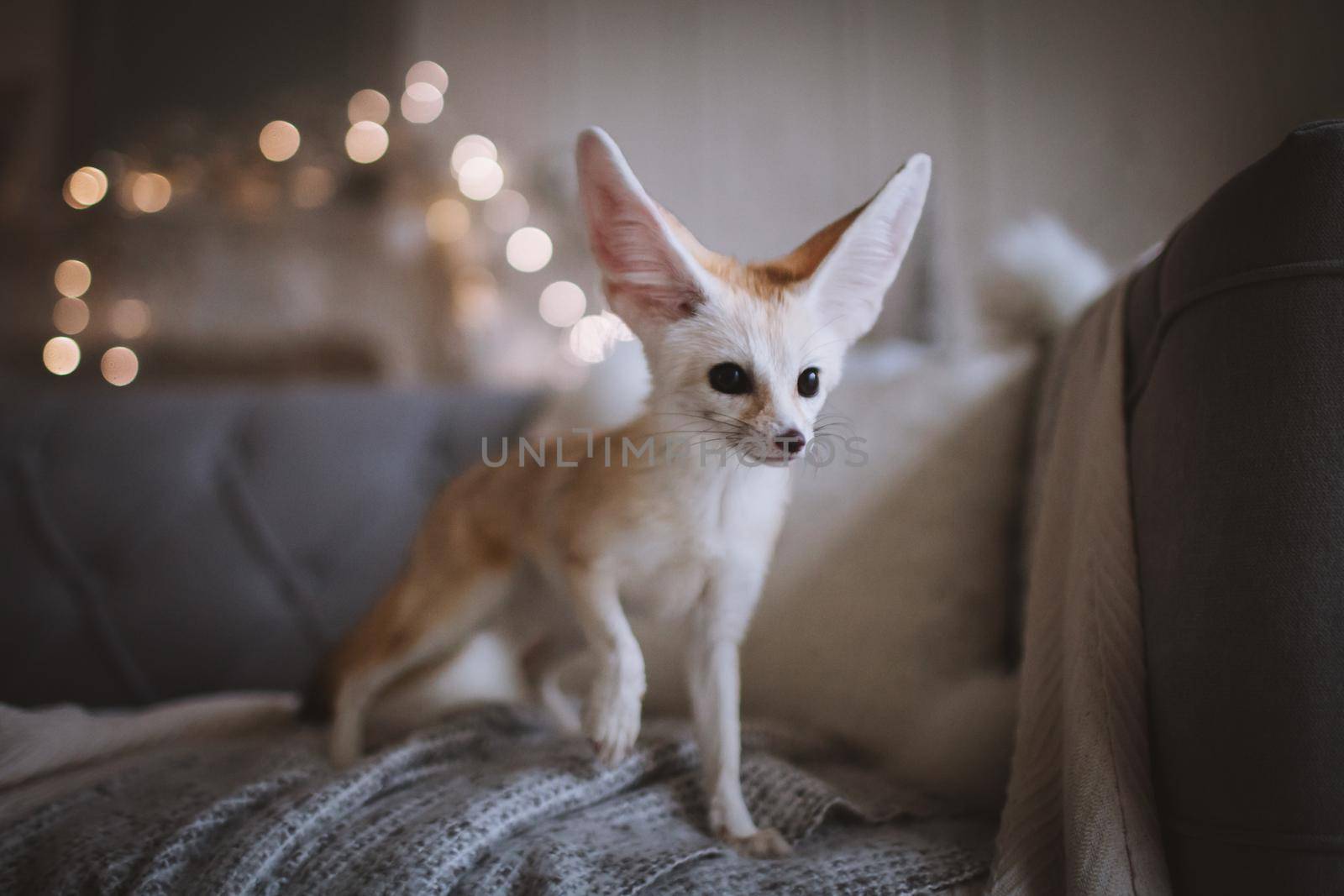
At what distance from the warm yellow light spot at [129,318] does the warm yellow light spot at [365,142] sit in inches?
51.9

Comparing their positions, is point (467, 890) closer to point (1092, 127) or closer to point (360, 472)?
point (360, 472)

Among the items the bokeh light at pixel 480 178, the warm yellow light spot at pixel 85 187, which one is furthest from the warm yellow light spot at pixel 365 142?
the warm yellow light spot at pixel 85 187

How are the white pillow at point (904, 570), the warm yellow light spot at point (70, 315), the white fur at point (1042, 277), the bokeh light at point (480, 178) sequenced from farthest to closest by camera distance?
the warm yellow light spot at point (70, 315) → the bokeh light at point (480, 178) → the white fur at point (1042, 277) → the white pillow at point (904, 570)

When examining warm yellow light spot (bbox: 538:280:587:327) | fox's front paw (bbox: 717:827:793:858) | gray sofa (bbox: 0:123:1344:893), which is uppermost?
warm yellow light spot (bbox: 538:280:587:327)

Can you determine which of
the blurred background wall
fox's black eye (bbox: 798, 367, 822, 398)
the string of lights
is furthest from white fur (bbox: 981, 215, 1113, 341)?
the string of lights

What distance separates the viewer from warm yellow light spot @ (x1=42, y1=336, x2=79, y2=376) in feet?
12.7

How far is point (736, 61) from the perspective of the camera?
229cm

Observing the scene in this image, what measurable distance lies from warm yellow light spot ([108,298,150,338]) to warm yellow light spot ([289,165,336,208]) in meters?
0.95

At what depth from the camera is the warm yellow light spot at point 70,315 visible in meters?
3.93

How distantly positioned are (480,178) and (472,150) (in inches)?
5.1

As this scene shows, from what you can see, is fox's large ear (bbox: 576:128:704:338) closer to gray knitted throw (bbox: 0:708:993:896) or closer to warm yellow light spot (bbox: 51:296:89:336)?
gray knitted throw (bbox: 0:708:993:896)

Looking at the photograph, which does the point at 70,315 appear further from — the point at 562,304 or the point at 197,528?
the point at 197,528

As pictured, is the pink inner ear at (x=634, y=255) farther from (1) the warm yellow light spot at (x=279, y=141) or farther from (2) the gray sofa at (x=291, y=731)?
(1) the warm yellow light spot at (x=279, y=141)

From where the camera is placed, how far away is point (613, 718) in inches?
29.0
